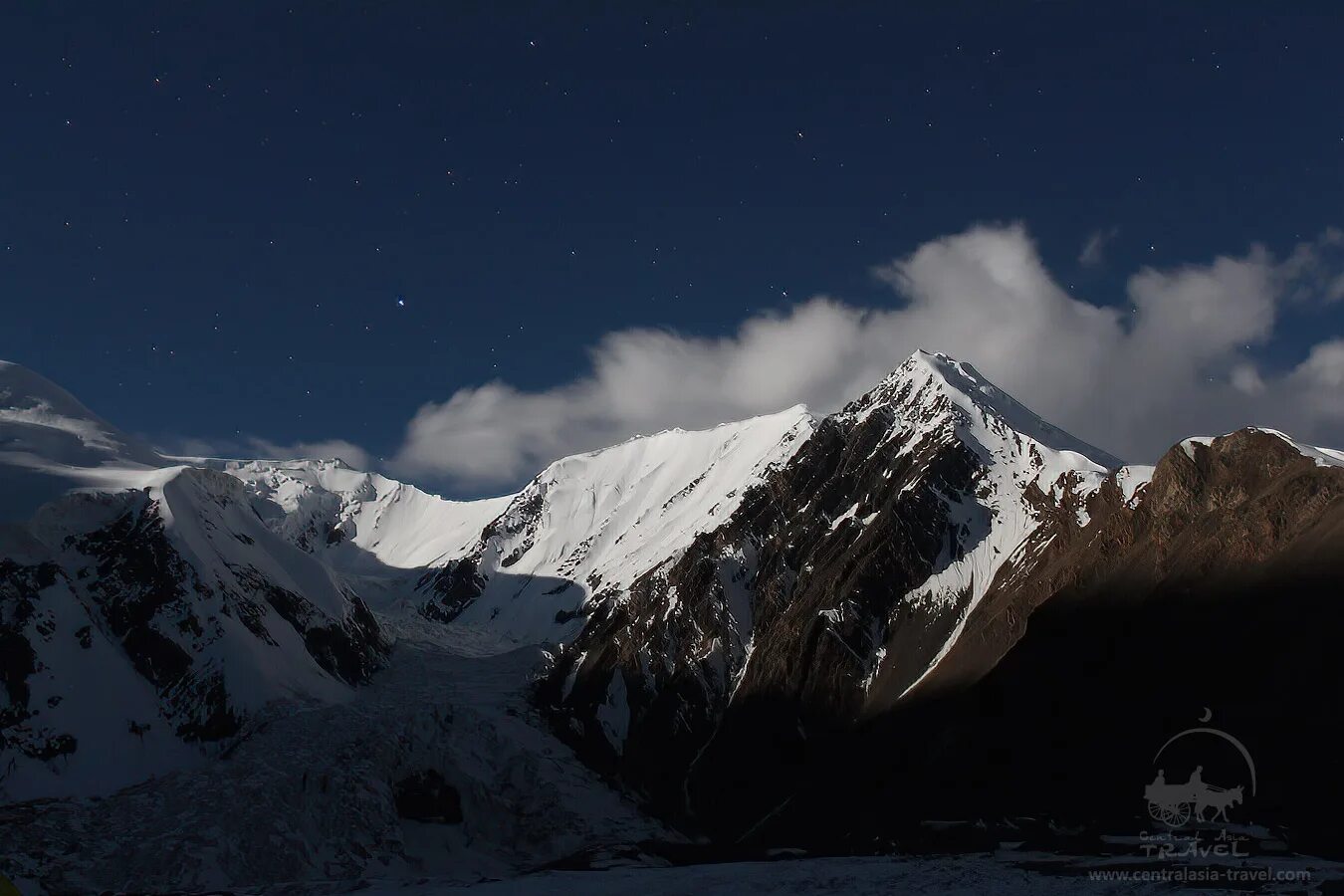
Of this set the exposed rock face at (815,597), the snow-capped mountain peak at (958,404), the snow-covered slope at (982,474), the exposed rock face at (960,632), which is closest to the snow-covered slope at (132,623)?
the exposed rock face at (960,632)

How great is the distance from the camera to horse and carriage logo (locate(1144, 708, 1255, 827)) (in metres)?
Result: 50.6

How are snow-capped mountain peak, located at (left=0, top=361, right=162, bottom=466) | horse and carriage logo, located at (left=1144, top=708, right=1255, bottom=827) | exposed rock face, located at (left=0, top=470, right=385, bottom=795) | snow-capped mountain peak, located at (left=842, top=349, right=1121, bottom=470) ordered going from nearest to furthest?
horse and carriage logo, located at (left=1144, top=708, right=1255, bottom=827) → exposed rock face, located at (left=0, top=470, right=385, bottom=795) → snow-capped mountain peak, located at (left=842, top=349, right=1121, bottom=470) → snow-capped mountain peak, located at (left=0, top=361, right=162, bottom=466)

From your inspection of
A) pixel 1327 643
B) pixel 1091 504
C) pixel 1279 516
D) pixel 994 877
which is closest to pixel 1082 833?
pixel 994 877

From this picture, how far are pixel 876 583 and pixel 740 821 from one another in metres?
30.5

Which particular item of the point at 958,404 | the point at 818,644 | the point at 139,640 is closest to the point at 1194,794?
the point at 818,644

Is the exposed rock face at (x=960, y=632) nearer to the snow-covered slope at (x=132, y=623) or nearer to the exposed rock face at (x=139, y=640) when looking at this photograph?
the exposed rock face at (x=139, y=640)

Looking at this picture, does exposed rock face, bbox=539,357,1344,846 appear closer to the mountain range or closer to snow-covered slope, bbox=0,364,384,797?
the mountain range

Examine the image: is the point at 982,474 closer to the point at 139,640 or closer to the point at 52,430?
the point at 139,640

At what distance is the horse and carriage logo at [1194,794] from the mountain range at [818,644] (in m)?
0.88

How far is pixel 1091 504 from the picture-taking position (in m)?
92.2

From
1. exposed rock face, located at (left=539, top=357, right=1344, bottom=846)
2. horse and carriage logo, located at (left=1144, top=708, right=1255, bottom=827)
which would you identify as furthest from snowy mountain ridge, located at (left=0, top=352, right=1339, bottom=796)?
horse and carriage logo, located at (left=1144, top=708, right=1255, bottom=827)

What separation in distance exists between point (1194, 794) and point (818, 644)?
45.1 meters

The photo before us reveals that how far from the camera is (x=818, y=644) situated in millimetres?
97000

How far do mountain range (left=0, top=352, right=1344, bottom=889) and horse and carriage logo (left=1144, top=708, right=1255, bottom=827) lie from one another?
882mm
